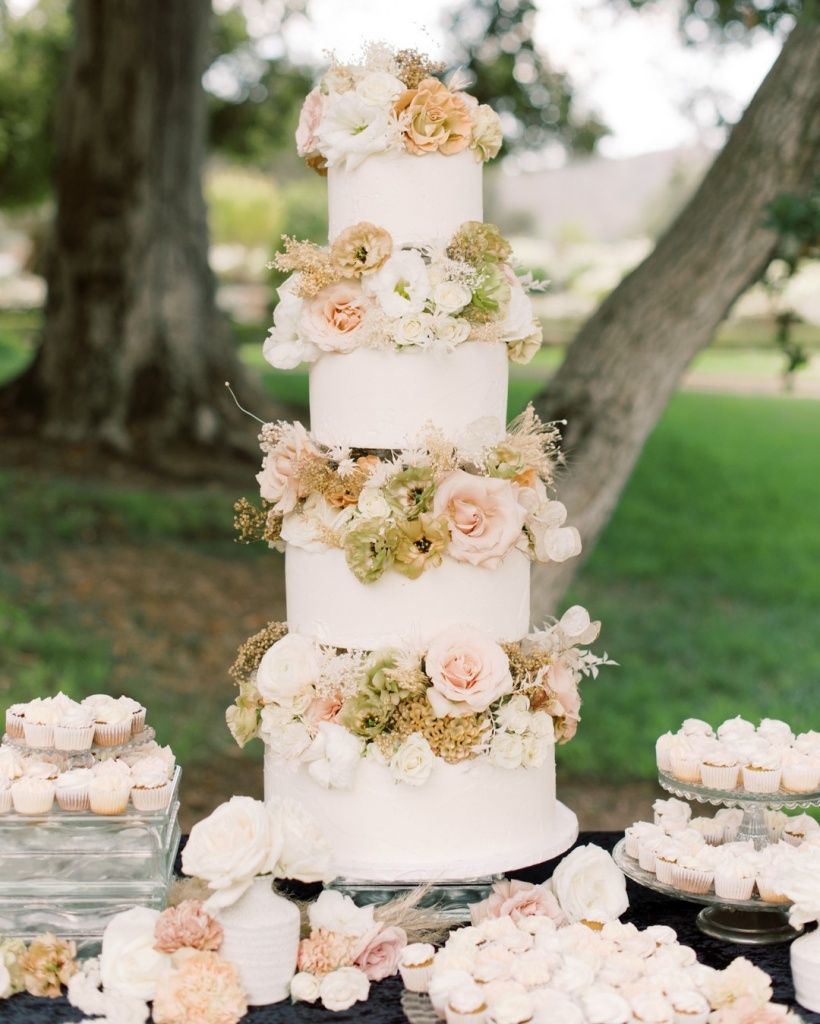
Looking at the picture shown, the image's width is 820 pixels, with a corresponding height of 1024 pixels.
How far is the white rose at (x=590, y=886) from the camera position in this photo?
2.84 metres

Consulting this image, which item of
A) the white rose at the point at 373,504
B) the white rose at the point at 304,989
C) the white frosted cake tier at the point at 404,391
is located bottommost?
the white rose at the point at 304,989

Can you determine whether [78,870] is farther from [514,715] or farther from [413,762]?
[514,715]

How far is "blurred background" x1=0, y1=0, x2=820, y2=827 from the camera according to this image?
6648 millimetres

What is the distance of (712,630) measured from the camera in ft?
29.1

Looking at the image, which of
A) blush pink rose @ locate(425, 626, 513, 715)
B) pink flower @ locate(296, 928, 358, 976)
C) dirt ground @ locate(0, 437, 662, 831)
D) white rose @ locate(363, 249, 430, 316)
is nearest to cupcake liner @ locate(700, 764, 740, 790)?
blush pink rose @ locate(425, 626, 513, 715)

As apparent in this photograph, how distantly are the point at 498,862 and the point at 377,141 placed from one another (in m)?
1.61

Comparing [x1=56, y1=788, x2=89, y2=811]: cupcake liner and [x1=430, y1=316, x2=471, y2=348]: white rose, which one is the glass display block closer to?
[x1=56, y1=788, x2=89, y2=811]: cupcake liner

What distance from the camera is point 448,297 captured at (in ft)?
9.55

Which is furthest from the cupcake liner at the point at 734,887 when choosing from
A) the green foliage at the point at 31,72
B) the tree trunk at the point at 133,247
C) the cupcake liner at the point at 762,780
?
the green foliage at the point at 31,72

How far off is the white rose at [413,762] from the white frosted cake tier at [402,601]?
0.74 feet

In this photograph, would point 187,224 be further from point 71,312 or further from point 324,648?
point 324,648

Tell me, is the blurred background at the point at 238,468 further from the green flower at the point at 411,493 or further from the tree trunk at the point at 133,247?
the green flower at the point at 411,493

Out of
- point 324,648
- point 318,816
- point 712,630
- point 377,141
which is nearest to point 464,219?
point 377,141

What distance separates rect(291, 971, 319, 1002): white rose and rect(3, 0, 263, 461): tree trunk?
25.8 ft
